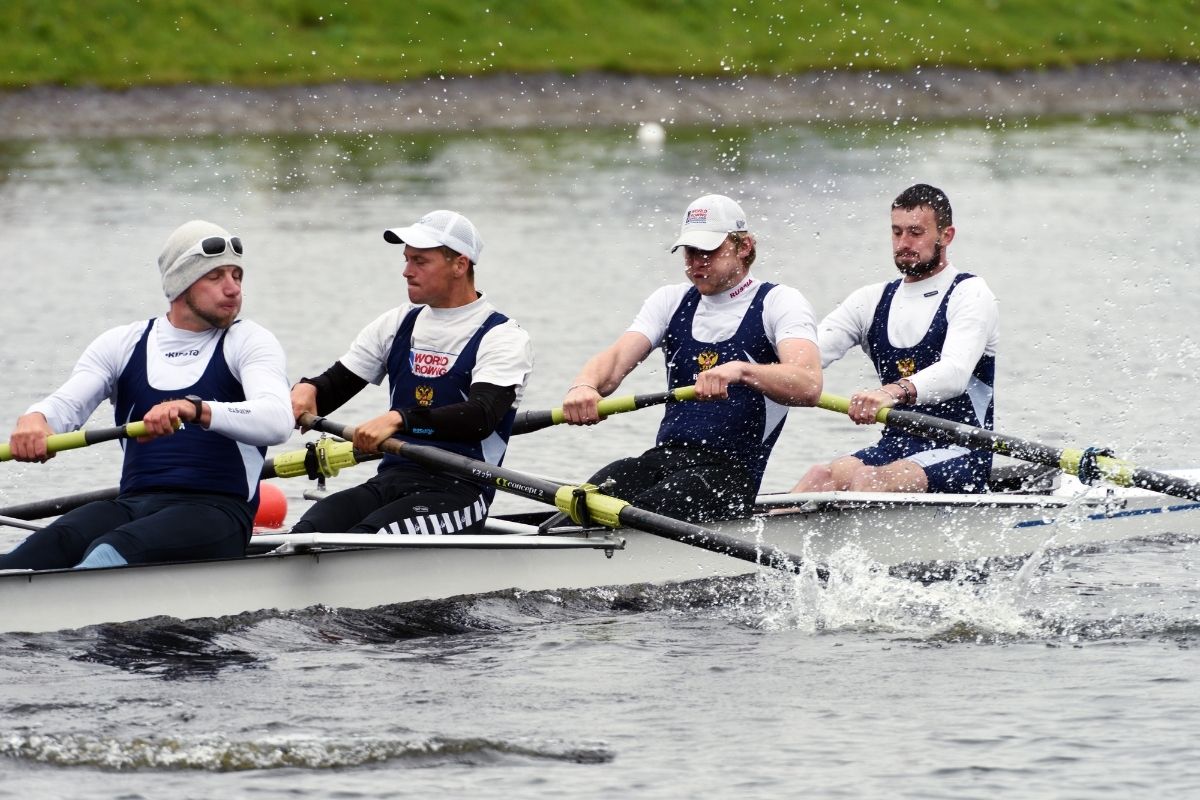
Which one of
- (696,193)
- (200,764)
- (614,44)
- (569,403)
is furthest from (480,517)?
(614,44)

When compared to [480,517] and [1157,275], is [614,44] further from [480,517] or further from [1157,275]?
[480,517]

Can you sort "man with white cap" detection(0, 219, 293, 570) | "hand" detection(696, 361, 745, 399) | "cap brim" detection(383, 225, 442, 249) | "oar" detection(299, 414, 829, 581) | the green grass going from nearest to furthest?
1. "man with white cap" detection(0, 219, 293, 570)
2. "oar" detection(299, 414, 829, 581)
3. "cap brim" detection(383, 225, 442, 249)
4. "hand" detection(696, 361, 745, 399)
5. the green grass

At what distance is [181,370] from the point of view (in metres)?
8.40

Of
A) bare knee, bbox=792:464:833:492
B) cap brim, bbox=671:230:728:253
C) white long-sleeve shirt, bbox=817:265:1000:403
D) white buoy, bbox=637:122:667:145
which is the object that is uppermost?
white buoy, bbox=637:122:667:145

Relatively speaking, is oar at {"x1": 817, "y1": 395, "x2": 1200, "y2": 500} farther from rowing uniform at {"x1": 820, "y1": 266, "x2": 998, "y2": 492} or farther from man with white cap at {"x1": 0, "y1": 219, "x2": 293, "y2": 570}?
man with white cap at {"x1": 0, "y1": 219, "x2": 293, "y2": 570}

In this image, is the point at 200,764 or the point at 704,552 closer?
the point at 200,764

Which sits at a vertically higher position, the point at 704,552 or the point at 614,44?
the point at 614,44

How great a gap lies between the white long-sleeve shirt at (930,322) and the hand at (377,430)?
7.89 feet

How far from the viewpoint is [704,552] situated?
31.6ft

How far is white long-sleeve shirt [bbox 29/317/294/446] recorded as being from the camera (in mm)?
8227

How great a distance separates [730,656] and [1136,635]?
1.90 metres

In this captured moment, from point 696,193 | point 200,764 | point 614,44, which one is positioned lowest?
point 200,764

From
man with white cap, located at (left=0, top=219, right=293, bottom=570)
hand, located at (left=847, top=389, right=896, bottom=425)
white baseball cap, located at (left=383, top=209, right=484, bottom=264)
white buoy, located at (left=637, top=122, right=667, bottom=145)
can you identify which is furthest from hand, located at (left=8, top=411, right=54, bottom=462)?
white buoy, located at (left=637, top=122, right=667, bottom=145)

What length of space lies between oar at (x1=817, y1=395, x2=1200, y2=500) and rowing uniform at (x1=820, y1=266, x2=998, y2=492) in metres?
0.29
